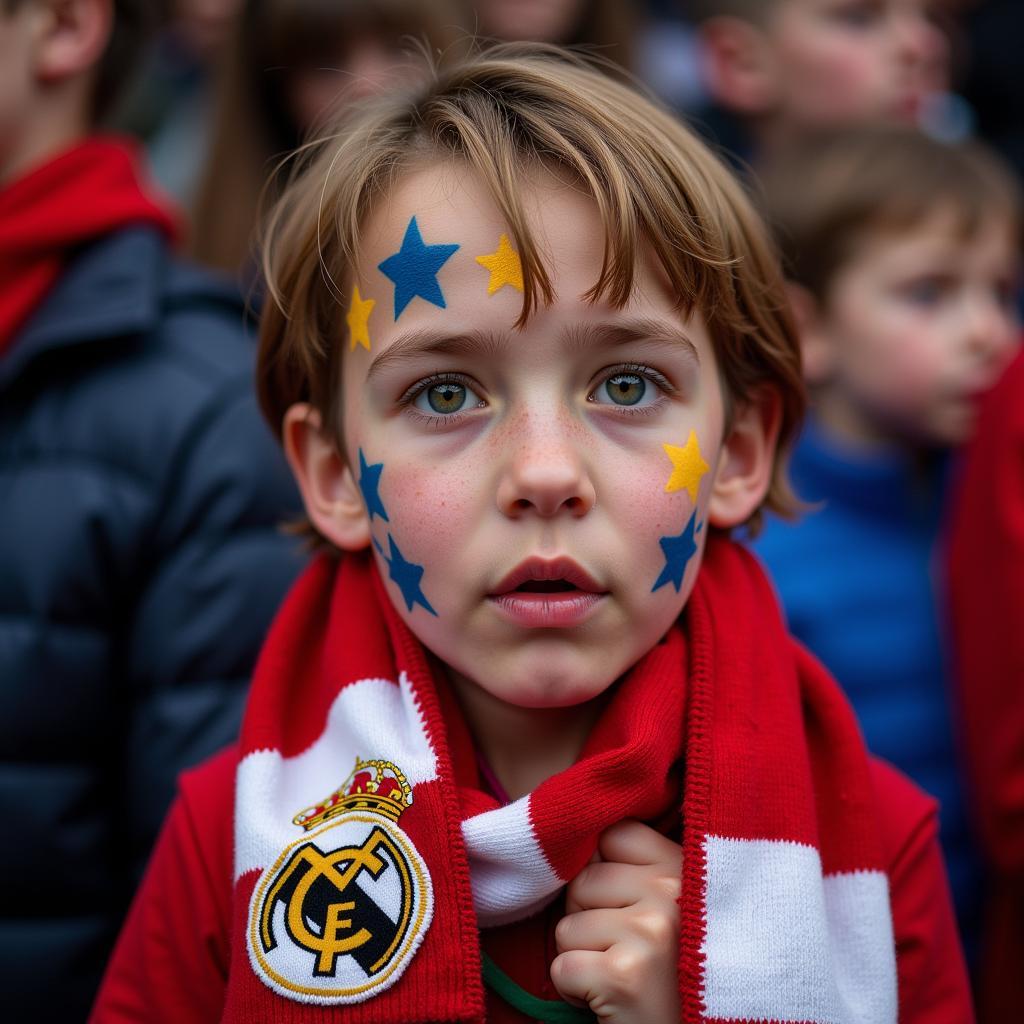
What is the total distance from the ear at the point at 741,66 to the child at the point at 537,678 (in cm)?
269

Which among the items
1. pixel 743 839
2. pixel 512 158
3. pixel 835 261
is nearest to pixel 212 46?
pixel 835 261

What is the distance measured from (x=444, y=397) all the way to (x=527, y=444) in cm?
16

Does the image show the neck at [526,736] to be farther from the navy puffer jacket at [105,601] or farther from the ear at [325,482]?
the navy puffer jacket at [105,601]

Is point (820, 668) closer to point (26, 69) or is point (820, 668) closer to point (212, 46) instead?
point (26, 69)

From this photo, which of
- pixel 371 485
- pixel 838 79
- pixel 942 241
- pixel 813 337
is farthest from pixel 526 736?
pixel 838 79

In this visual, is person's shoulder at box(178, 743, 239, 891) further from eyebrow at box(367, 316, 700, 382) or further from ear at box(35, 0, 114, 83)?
ear at box(35, 0, 114, 83)

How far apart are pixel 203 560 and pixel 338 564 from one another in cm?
30

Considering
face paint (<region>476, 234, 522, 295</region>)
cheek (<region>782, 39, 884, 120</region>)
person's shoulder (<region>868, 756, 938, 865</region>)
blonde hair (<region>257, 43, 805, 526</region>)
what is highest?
cheek (<region>782, 39, 884, 120</region>)

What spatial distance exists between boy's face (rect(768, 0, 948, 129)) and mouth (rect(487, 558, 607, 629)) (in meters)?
2.94

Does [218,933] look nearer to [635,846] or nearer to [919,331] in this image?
[635,846]

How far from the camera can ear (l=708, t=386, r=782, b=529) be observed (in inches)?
74.6

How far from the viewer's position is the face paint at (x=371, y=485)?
1.72 meters

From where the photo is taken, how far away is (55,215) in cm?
246

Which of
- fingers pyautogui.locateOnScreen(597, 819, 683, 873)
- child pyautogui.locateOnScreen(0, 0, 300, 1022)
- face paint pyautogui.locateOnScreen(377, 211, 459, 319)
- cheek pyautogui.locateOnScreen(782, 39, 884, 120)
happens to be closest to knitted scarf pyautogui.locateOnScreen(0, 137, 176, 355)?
child pyautogui.locateOnScreen(0, 0, 300, 1022)
